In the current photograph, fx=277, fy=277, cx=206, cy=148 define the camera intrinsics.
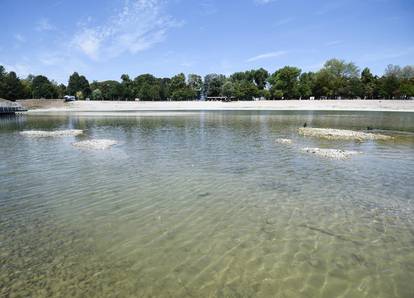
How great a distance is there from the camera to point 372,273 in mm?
6684

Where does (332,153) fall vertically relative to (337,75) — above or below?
below

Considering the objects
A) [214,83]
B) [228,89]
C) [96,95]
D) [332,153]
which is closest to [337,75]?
[228,89]

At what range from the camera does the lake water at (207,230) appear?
630 centimetres

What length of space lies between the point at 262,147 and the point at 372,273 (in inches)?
696

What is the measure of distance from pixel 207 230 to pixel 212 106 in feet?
379

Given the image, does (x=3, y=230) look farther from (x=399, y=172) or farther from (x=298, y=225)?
(x=399, y=172)

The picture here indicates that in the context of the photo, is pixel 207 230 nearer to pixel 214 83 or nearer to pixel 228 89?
pixel 228 89

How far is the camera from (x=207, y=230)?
28.9 ft

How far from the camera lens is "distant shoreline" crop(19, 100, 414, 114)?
4144 inches

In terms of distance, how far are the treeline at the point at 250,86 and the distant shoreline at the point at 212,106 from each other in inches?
755

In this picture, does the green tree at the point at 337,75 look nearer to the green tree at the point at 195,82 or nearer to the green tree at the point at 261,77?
the green tree at the point at 261,77

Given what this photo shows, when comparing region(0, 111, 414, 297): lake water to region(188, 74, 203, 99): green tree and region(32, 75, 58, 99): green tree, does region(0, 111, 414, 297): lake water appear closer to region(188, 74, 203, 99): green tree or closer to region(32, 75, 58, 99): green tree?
region(32, 75, 58, 99): green tree

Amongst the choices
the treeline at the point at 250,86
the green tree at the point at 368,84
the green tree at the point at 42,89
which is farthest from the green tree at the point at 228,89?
the green tree at the point at 42,89

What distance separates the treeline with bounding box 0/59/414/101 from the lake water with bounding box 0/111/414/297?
12831 cm
